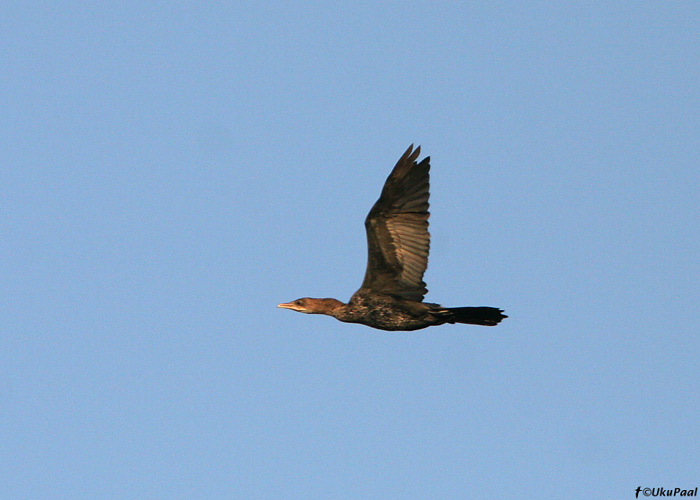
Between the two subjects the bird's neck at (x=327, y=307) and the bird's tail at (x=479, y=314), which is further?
the bird's neck at (x=327, y=307)

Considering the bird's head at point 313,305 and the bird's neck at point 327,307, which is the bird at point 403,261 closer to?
the bird's neck at point 327,307

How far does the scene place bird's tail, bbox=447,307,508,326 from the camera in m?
15.1

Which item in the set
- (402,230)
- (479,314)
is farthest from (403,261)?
(479,314)

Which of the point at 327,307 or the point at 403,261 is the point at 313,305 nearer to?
the point at 327,307

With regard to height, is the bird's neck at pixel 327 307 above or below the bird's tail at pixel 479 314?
above

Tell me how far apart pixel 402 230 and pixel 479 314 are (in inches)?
81.7

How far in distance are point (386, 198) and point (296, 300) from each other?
9.54 ft

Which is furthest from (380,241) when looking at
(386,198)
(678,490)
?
(678,490)

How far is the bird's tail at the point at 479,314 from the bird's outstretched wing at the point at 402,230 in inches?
31.5

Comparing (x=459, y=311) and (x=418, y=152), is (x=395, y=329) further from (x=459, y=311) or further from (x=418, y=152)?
(x=418, y=152)

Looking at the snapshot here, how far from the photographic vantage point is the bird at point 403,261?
15383mm

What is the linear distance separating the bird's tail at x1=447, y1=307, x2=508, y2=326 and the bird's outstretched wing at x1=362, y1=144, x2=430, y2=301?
0.80m

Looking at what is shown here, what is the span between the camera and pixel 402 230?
608 inches

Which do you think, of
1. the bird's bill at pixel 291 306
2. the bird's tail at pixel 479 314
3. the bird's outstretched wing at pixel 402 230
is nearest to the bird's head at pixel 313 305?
the bird's bill at pixel 291 306
